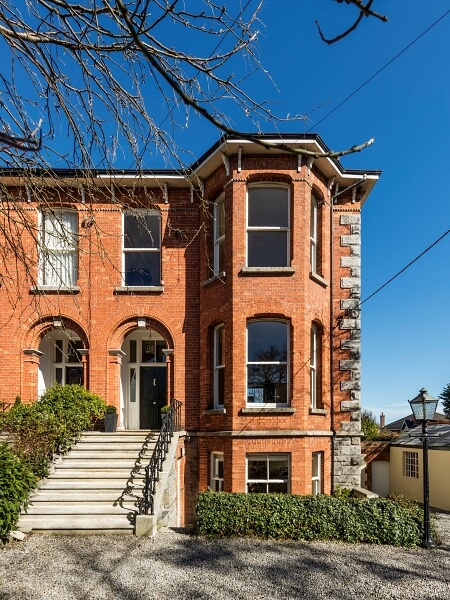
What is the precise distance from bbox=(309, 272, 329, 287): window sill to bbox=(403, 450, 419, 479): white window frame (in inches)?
444

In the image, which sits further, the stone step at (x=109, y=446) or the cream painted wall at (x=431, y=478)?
the cream painted wall at (x=431, y=478)

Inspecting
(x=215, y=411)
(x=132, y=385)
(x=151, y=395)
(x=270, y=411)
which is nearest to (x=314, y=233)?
(x=270, y=411)

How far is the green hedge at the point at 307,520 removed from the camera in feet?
26.9

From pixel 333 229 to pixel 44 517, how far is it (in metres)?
9.92

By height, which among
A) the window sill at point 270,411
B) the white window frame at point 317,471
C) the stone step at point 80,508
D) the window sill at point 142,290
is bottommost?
the white window frame at point 317,471

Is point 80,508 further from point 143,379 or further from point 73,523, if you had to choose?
point 143,379

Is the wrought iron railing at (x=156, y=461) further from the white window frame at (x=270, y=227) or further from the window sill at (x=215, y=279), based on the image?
the white window frame at (x=270, y=227)

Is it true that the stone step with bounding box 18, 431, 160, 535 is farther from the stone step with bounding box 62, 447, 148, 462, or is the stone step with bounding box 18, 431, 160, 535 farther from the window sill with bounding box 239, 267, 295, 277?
the window sill with bounding box 239, 267, 295, 277

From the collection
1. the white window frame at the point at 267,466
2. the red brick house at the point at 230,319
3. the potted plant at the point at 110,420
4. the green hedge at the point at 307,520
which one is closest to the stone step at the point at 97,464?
the potted plant at the point at 110,420

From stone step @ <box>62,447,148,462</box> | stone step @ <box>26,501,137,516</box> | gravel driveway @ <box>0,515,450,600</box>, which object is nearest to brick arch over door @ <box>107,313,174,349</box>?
stone step @ <box>62,447,148,462</box>

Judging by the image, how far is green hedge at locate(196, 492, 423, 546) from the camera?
Result: 26.9 ft

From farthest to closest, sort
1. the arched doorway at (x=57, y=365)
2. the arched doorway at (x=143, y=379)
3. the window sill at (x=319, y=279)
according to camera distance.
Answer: the arched doorway at (x=57, y=365)
the arched doorway at (x=143, y=379)
the window sill at (x=319, y=279)

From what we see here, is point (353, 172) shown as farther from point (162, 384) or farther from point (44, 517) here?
point (44, 517)

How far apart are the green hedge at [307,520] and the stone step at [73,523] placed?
4.57 feet
